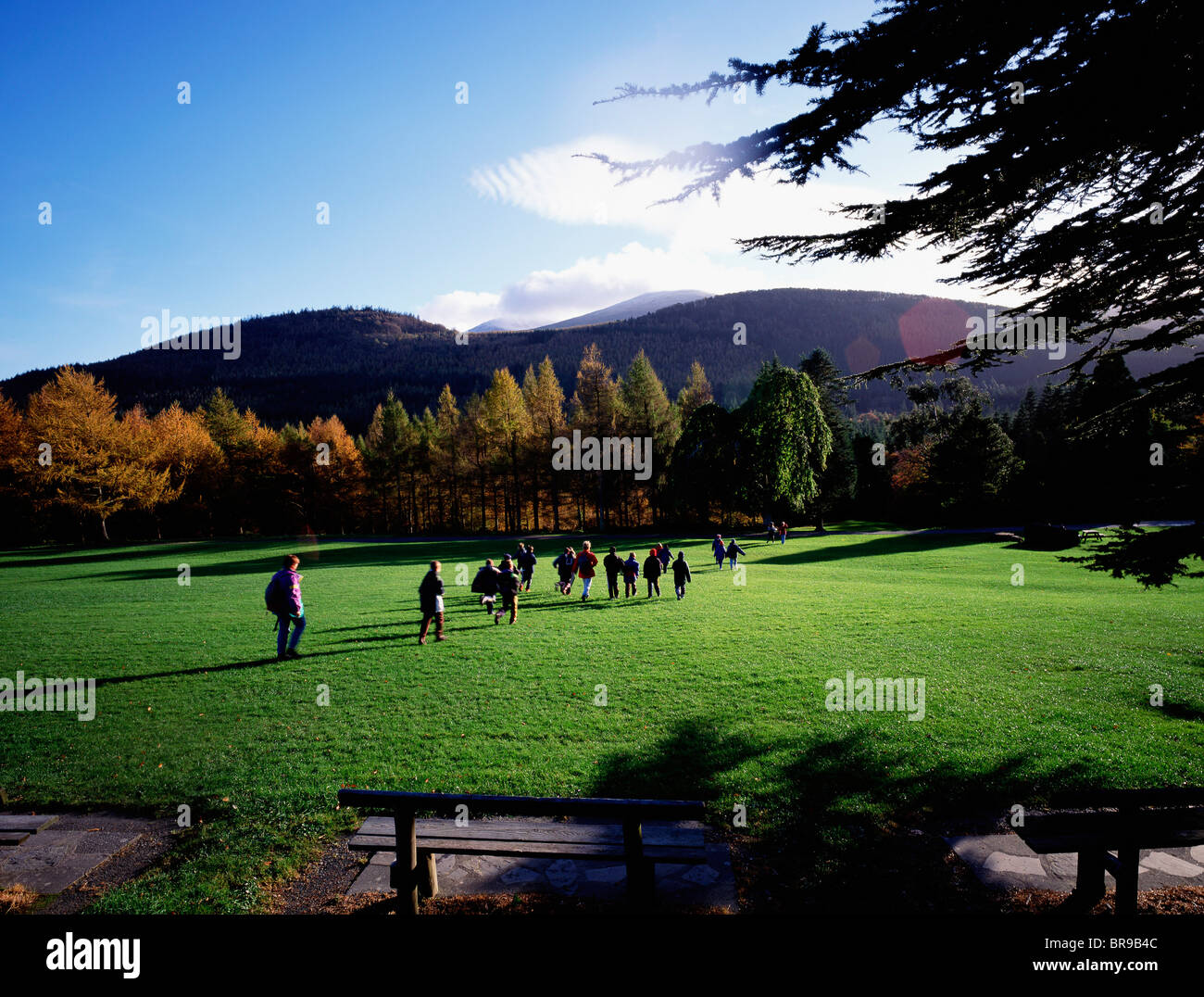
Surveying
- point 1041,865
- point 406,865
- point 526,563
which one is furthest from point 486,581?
point 1041,865

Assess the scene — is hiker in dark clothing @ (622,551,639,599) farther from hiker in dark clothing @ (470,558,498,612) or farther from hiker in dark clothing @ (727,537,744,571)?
hiker in dark clothing @ (727,537,744,571)

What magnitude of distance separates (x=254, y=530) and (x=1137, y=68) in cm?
6977

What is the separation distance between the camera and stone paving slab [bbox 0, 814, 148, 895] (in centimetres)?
465

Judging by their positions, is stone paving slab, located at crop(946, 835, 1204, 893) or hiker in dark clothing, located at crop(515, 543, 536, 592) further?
hiker in dark clothing, located at crop(515, 543, 536, 592)

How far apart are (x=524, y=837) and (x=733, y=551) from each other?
73.6 ft


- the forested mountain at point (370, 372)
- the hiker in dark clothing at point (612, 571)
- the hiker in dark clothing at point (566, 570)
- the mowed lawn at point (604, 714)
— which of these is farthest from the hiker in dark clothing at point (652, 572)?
the forested mountain at point (370, 372)

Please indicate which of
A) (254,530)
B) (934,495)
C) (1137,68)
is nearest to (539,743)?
(1137,68)

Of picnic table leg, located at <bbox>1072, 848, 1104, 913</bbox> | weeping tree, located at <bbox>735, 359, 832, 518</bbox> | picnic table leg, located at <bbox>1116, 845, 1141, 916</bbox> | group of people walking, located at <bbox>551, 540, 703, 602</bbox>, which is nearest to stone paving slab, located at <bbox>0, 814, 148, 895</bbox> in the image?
picnic table leg, located at <bbox>1072, 848, 1104, 913</bbox>

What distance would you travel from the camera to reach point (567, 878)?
4586mm

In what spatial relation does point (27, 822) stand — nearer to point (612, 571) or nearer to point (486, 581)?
point (486, 581)

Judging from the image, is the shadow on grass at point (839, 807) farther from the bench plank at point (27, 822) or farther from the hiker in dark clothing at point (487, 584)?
the hiker in dark clothing at point (487, 584)

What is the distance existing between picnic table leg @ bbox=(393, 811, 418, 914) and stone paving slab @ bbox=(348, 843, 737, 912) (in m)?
0.46
